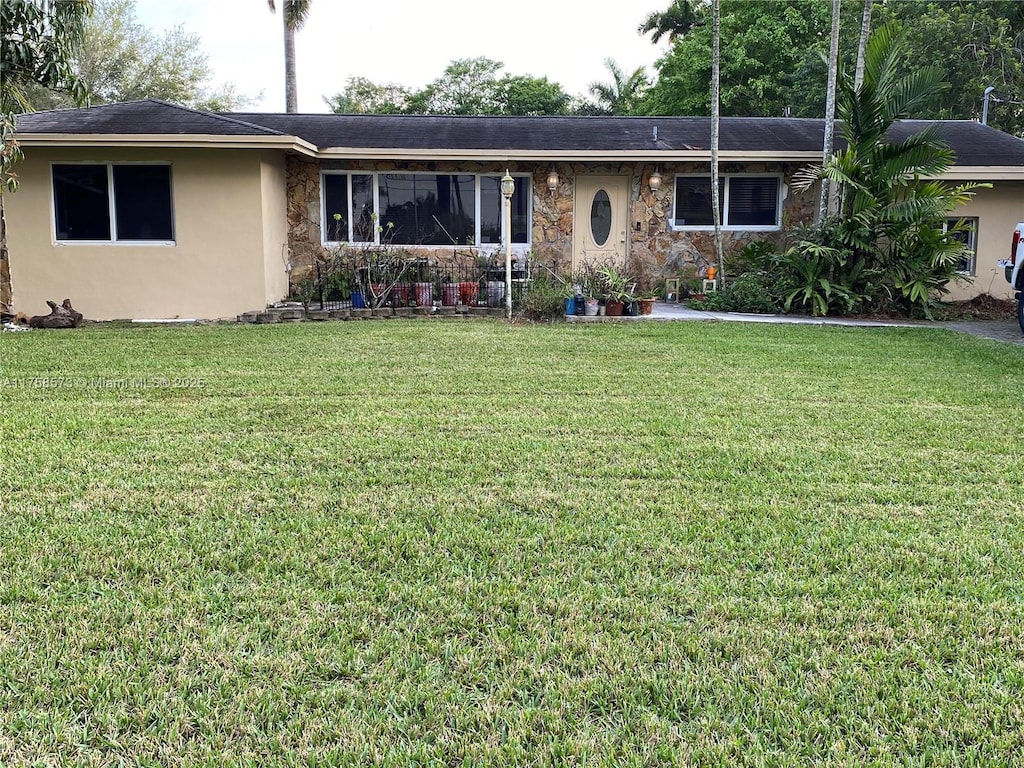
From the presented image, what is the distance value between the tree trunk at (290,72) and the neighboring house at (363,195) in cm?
928

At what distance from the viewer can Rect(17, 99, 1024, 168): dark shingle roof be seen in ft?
37.0

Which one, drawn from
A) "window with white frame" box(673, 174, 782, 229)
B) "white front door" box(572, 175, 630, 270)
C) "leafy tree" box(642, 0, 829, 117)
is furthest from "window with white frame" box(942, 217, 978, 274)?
"leafy tree" box(642, 0, 829, 117)

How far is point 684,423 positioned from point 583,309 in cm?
633

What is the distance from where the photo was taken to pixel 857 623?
8.72ft

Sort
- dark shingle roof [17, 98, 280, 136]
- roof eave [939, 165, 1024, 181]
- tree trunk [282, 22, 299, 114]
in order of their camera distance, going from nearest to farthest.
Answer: dark shingle roof [17, 98, 280, 136], roof eave [939, 165, 1024, 181], tree trunk [282, 22, 299, 114]

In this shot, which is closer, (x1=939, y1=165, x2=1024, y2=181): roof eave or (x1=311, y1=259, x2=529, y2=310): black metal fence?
(x1=311, y1=259, x2=529, y2=310): black metal fence

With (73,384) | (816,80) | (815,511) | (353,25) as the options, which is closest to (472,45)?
(353,25)

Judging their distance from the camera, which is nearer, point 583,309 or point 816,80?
point 583,309

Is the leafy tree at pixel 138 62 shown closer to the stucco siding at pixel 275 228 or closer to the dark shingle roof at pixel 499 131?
the dark shingle roof at pixel 499 131

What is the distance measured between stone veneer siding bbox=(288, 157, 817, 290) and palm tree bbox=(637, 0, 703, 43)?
18421 millimetres

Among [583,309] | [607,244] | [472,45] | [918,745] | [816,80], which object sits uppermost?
[472,45]

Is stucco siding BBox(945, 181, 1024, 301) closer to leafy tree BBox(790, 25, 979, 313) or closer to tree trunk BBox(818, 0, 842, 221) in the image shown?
leafy tree BBox(790, 25, 979, 313)

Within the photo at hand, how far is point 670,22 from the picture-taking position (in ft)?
97.8

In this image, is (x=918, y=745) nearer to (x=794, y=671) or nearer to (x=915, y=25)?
(x=794, y=671)
